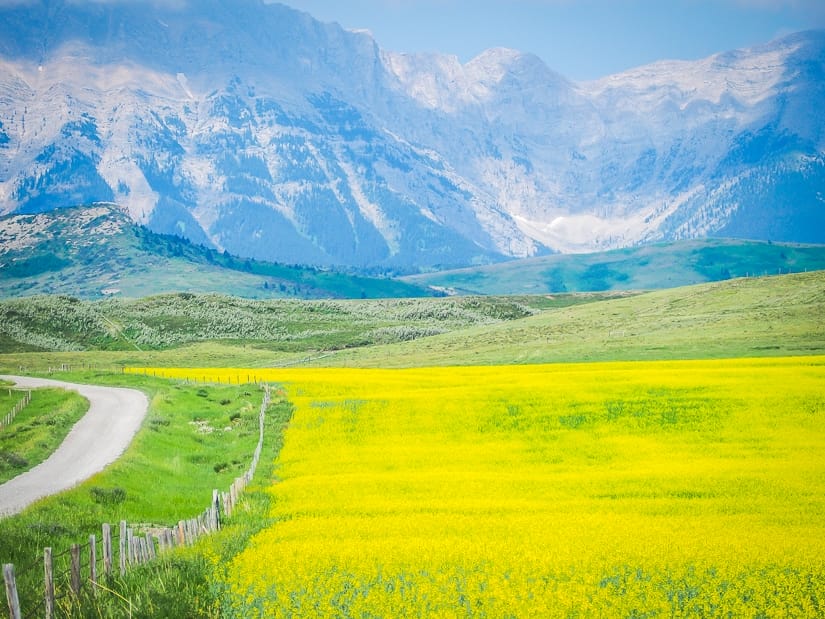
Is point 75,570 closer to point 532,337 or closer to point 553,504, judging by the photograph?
point 553,504

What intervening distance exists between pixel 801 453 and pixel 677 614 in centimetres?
1989

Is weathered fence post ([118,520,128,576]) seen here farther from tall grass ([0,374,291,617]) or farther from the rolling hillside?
the rolling hillside

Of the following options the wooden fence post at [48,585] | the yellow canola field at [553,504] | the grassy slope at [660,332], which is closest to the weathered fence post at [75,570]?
the wooden fence post at [48,585]

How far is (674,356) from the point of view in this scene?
313 ft

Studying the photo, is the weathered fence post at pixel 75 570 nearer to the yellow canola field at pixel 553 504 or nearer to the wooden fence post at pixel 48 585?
the wooden fence post at pixel 48 585

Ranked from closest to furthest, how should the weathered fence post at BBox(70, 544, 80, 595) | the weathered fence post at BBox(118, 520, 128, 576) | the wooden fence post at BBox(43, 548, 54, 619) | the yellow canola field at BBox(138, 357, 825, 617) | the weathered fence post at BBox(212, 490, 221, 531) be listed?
the wooden fence post at BBox(43, 548, 54, 619), the weathered fence post at BBox(70, 544, 80, 595), the yellow canola field at BBox(138, 357, 825, 617), the weathered fence post at BBox(118, 520, 128, 576), the weathered fence post at BBox(212, 490, 221, 531)

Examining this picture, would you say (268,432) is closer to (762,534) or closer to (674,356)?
(762,534)

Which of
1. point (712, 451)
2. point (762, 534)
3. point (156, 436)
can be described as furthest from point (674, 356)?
point (762, 534)

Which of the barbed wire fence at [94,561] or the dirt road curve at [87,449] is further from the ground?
the barbed wire fence at [94,561]

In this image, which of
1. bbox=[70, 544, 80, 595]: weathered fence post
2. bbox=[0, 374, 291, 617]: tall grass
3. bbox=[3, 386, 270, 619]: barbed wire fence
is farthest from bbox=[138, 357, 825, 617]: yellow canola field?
bbox=[70, 544, 80, 595]: weathered fence post

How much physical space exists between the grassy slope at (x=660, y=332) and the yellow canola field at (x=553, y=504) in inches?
1833

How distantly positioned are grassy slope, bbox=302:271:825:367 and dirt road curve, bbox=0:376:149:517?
193ft

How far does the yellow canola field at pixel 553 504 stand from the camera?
65.8 ft

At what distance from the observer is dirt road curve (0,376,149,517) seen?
31.1m
